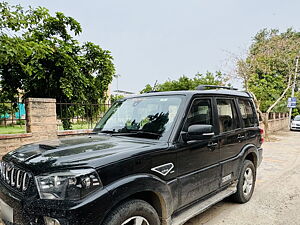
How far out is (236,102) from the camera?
368 cm

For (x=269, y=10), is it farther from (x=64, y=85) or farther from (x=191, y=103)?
(x=191, y=103)

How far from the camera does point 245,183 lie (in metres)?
3.87

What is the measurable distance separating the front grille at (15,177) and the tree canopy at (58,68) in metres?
3.94

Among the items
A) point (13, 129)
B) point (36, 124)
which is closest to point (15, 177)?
point (36, 124)

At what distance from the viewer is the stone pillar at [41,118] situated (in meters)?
5.38

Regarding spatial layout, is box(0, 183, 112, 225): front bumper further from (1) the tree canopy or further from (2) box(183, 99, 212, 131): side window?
(1) the tree canopy

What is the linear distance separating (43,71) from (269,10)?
45.4 feet

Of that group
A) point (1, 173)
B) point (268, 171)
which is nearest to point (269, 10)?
point (268, 171)

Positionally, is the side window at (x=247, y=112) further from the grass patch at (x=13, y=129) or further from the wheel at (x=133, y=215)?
the grass patch at (x=13, y=129)

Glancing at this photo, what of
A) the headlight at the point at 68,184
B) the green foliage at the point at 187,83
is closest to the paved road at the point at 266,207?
the headlight at the point at 68,184

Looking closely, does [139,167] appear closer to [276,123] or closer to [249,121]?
[249,121]

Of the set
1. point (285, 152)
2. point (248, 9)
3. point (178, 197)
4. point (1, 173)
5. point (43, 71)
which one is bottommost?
point (285, 152)

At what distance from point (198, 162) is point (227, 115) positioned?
3.74 ft

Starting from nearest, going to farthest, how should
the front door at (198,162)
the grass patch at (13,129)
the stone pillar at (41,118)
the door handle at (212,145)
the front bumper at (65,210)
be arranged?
the front bumper at (65,210), the front door at (198,162), the door handle at (212,145), the stone pillar at (41,118), the grass patch at (13,129)
